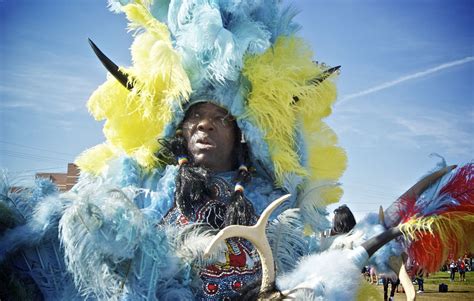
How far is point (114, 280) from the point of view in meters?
2.30

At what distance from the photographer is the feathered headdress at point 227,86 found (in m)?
3.04

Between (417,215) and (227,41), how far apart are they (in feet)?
4.32

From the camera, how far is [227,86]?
3.10 metres

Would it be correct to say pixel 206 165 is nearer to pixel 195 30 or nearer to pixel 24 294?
pixel 195 30

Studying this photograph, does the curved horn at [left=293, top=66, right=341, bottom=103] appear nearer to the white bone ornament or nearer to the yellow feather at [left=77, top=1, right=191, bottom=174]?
the yellow feather at [left=77, top=1, right=191, bottom=174]

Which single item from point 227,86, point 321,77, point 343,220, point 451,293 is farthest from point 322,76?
point 451,293

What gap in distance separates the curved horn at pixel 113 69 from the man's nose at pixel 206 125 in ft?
1.61

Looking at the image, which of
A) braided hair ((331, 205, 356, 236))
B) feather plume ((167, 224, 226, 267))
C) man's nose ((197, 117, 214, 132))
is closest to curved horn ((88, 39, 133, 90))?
man's nose ((197, 117, 214, 132))

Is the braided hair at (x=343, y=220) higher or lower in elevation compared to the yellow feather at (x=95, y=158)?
lower

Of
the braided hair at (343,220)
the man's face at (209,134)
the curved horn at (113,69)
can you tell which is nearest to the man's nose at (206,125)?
the man's face at (209,134)

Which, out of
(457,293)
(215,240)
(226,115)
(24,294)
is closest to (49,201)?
(24,294)

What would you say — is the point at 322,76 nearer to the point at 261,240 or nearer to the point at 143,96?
the point at 143,96

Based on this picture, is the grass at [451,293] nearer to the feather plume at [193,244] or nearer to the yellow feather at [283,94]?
the yellow feather at [283,94]

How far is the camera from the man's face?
3.12 metres
